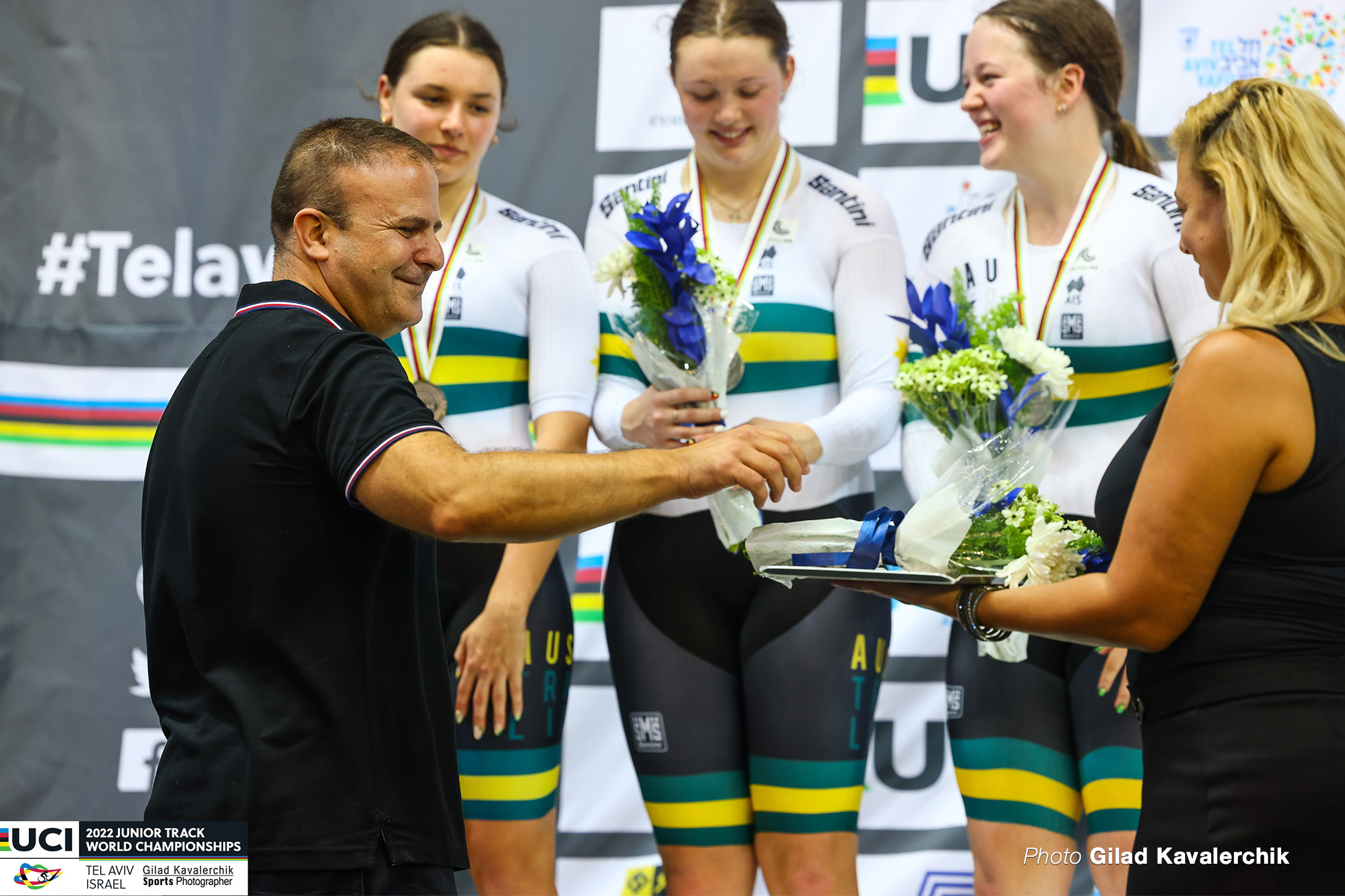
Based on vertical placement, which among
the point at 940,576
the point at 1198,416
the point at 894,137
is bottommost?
the point at 940,576

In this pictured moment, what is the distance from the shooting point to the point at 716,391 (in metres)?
2.60

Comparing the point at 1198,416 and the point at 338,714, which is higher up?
the point at 1198,416

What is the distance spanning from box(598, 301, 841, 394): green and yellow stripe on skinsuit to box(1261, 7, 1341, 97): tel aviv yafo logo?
175cm

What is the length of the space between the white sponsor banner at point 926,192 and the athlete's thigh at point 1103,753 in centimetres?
156

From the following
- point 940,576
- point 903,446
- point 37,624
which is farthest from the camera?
point 37,624

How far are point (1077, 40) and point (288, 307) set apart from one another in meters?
2.03

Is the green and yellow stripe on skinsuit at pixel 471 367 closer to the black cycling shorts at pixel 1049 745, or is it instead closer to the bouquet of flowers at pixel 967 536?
the bouquet of flowers at pixel 967 536

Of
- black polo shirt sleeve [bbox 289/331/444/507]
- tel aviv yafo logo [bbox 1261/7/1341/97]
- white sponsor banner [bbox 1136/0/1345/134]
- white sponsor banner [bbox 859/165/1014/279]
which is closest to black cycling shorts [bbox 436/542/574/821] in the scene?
black polo shirt sleeve [bbox 289/331/444/507]

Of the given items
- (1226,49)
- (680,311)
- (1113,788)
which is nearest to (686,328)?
(680,311)

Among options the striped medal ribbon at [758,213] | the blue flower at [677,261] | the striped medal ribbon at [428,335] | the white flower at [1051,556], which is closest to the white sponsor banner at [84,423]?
the striped medal ribbon at [428,335]

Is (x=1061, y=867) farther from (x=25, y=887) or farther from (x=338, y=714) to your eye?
(x=25, y=887)

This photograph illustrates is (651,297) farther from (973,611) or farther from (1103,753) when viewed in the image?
(1103,753)

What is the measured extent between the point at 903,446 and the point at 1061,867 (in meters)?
1.02

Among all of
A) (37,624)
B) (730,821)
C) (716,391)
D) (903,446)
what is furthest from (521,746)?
(37,624)
